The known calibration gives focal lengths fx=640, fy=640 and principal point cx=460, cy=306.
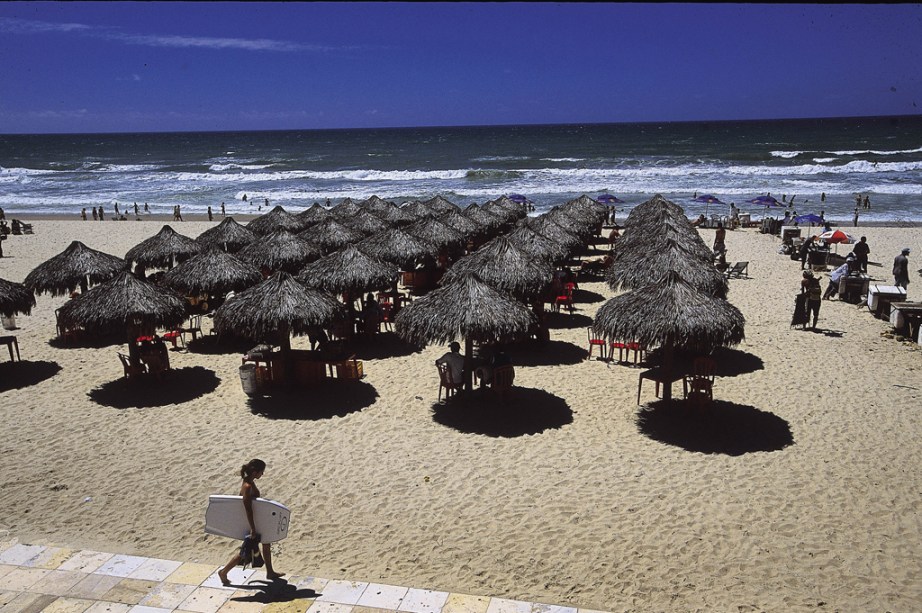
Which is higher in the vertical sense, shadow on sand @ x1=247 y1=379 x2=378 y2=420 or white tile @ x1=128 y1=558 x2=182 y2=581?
shadow on sand @ x1=247 y1=379 x2=378 y2=420

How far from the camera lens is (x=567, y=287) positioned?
15.7 m

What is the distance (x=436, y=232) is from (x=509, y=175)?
3872 cm

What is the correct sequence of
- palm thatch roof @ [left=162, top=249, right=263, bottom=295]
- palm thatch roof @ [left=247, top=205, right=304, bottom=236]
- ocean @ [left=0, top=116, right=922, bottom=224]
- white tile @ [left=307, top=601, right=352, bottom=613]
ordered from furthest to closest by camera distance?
ocean @ [left=0, top=116, right=922, bottom=224], palm thatch roof @ [left=247, top=205, right=304, bottom=236], palm thatch roof @ [left=162, top=249, right=263, bottom=295], white tile @ [left=307, top=601, right=352, bottom=613]

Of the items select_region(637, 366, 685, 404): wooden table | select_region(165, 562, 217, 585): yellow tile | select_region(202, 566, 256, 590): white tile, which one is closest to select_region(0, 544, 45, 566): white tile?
select_region(165, 562, 217, 585): yellow tile

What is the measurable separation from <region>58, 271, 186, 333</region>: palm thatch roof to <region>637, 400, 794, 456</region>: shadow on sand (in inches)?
299

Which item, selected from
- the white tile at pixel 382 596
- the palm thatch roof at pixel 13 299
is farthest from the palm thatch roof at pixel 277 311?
the white tile at pixel 382 596

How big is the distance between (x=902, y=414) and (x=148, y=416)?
35.7ft

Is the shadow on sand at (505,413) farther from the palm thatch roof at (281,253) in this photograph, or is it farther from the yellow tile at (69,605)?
the palm thatch roof at (281,253)

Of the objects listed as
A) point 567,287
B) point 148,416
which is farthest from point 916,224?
point 148,416

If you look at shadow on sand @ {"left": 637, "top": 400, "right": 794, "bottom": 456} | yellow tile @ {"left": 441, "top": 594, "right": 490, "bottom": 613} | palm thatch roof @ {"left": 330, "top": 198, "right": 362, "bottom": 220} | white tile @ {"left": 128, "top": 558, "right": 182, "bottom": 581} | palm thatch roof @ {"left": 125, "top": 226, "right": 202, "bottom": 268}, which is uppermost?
palm thatch roof @ {"left": 330, "top": 198, "right": 362, "bottom": 220}

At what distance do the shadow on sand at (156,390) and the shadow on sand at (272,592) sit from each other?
16.9 ft

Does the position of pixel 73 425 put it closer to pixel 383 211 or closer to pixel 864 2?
pixel 864 2

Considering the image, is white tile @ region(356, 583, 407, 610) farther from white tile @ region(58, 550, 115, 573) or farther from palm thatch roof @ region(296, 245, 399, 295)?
palm thatch roof @ region(296, 245, 399, 295)

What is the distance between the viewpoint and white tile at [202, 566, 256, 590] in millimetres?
5582
